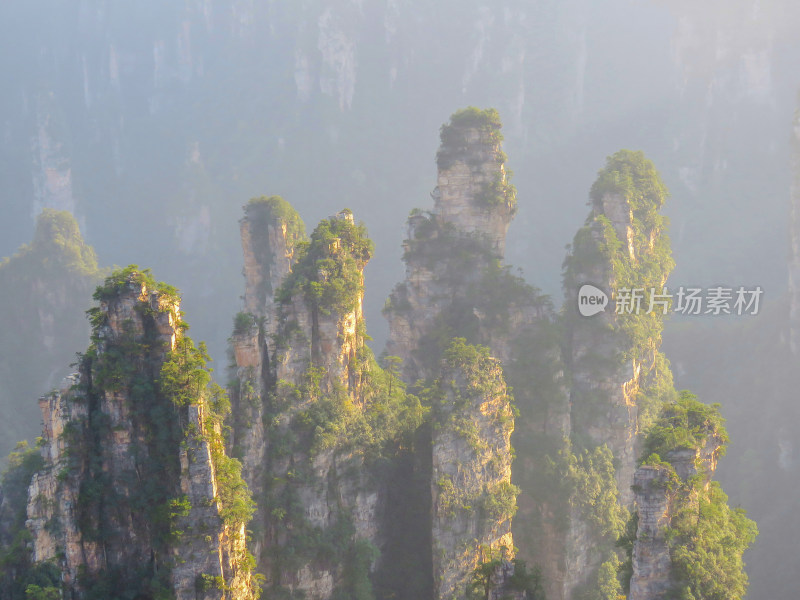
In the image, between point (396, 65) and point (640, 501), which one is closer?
point (640, 501)

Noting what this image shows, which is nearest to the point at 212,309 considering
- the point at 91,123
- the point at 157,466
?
the point at 91,123

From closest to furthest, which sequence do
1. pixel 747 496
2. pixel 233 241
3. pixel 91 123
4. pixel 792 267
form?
pixel 747 496 < pixel 792 267 < pixel 233 241 < pixel 91 123

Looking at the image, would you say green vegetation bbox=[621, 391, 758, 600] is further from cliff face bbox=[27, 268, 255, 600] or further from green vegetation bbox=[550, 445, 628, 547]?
cliff face bbox=[27, 268, 255, 600]

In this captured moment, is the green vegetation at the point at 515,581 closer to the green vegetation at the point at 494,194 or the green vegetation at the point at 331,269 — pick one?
the green vegetation at the point at 331,269

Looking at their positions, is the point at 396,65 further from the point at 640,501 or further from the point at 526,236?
the point at 640,501

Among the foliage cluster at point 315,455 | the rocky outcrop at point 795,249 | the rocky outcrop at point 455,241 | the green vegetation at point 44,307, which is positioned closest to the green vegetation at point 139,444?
the foliage cluster at point 315,455

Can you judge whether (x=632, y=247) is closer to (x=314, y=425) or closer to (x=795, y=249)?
(x=795, y=249)

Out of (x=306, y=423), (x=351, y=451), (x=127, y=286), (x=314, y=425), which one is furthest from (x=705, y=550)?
(x=127, y=286)
